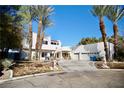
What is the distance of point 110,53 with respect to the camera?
10172mm

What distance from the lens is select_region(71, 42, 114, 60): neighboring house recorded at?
10570 mm

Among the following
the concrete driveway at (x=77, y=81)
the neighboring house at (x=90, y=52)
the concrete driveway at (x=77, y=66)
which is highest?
the neighboring house at (x=90, y=52)

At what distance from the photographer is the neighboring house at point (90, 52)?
1057 centimetres

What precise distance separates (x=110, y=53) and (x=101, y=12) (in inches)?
80.5

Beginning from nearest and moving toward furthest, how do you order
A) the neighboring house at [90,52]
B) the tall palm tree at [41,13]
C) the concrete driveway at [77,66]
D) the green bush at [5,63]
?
the green bush at [5,63]
the tall palm tree at [41,13]
the concrete driveway at [77,66]
the neighboring house at [90,52]

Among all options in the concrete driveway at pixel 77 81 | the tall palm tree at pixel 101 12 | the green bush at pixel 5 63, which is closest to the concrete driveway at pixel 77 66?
the concrete driveway at pixel 77 81

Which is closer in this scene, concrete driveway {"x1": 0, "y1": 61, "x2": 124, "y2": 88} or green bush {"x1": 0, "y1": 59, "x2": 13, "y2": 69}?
concrete driveway {"x1": 0, "y1": 61, "x2": 124, "y2": 88}

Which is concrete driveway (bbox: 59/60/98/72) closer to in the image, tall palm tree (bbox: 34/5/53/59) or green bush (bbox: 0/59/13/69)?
tall palm tree (bbox: 34/5/53/59)

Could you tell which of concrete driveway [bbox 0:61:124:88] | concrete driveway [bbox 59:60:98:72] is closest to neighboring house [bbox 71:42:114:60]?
concrete driveway [bbox 59:60:98:72]

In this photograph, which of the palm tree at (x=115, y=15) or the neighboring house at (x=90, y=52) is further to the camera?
the neighboring house at (x=90, y=52)

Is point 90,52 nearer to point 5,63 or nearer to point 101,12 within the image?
point 101,12

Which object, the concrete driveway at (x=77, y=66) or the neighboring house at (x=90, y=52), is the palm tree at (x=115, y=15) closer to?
the neighboring house at (x=90, y=52)

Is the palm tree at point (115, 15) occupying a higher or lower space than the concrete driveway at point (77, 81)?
higher

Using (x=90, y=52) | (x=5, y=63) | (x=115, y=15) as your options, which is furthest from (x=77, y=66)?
(x=5, y=63)
